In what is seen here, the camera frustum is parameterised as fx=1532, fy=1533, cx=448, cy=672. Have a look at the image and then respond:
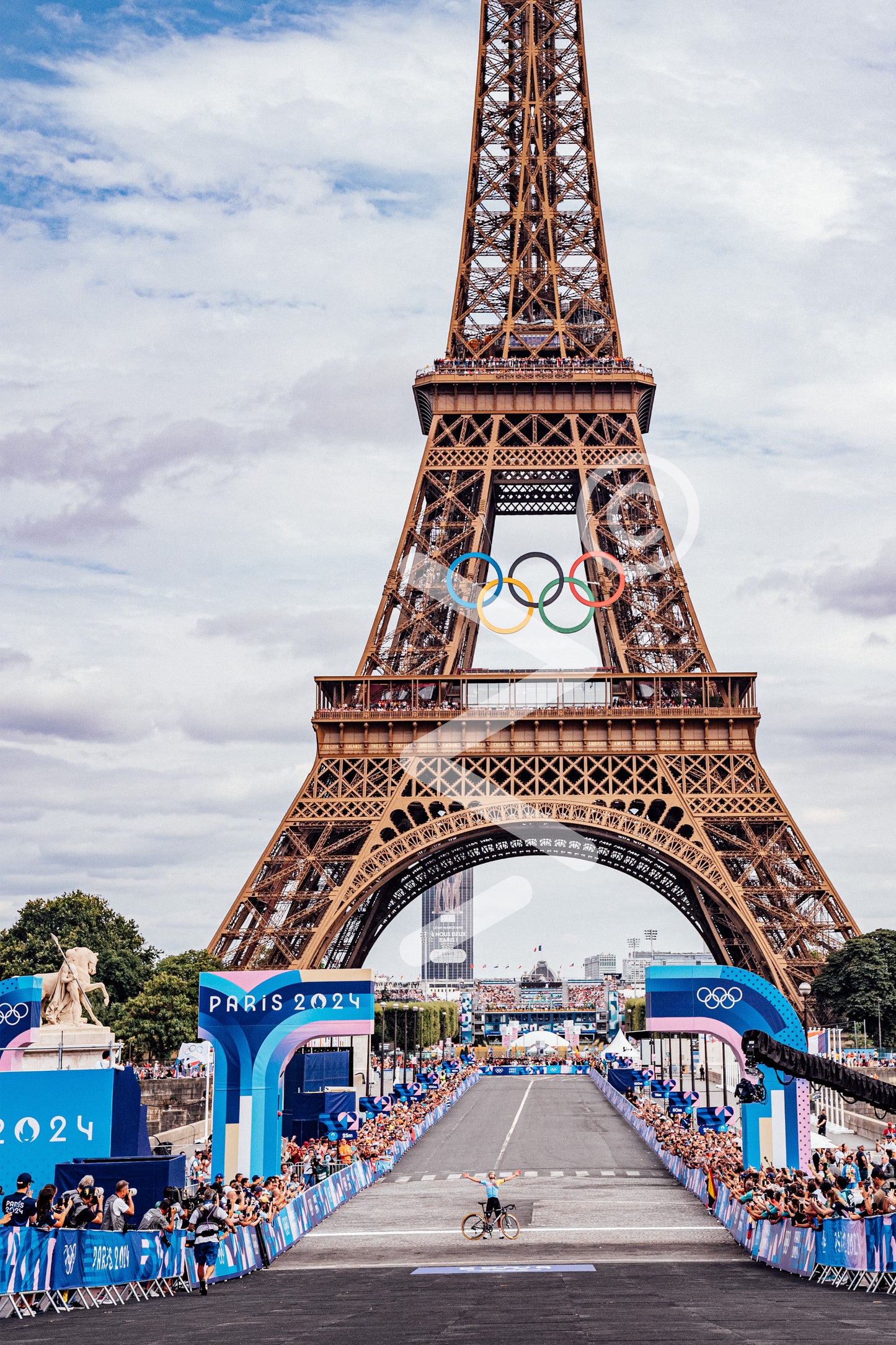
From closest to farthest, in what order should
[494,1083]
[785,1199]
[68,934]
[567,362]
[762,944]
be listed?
[785,1199] < [762,944] < [567,362] < [68,934] < [494,1083]

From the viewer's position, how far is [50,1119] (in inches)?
1088

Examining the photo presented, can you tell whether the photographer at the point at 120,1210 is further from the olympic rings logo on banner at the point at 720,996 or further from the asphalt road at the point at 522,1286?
the olympic rings logo on banner at the point at 720,996

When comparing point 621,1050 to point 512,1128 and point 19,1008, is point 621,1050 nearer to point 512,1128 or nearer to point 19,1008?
point 512,1128

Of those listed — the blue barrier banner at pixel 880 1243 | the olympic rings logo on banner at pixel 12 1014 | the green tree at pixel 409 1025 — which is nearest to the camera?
the blue barrier banner at pixel 880 1243

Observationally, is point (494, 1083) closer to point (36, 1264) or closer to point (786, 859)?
point (786, 859)

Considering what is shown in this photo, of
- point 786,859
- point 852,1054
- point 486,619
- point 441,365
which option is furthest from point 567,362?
point 852,1054

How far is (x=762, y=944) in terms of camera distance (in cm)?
6494

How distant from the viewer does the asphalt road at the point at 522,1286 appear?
58.4 ft

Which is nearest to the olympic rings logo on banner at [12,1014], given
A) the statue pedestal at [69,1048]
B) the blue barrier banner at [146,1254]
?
the statue pedestal at [69,1048]

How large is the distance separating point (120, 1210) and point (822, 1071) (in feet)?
35.0

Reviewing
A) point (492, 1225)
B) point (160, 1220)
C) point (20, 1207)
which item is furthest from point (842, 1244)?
Result: point (20, 1207)

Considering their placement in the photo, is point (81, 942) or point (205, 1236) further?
point (81, 942)

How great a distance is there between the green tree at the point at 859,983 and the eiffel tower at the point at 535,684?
485cm

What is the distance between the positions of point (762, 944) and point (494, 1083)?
53.2 metres
